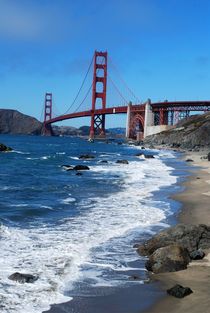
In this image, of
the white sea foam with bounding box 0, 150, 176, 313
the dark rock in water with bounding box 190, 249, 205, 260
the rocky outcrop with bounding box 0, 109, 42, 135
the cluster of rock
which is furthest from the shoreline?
the rocky outcrop with bounding box 0, 109, 42, 135

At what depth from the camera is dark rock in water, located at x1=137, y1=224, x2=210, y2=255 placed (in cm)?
1080

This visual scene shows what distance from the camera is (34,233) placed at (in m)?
12.8

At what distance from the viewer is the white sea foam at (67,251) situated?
8.14m

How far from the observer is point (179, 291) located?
7992 millimetres

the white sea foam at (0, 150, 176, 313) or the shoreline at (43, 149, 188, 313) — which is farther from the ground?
the white sea foam at (0, 150, 176, 313)

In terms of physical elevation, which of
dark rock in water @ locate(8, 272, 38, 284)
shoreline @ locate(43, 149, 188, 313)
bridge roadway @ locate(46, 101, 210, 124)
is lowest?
shoreline @ locate(43, 149, 188, 313)

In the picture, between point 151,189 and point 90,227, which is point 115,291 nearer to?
point 90,227

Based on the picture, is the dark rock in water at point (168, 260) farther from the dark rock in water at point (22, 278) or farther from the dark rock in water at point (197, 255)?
the dark rock in water at point (22, 278)

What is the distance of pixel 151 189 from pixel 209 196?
365 cm

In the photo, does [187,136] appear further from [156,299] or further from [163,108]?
[156,299]

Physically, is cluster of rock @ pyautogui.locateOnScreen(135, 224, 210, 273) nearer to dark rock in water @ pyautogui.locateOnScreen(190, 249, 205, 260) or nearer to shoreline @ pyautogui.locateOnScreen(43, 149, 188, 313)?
dark rock in water @ pyautogui.locateOnScreen(190, 249, 205, 260)

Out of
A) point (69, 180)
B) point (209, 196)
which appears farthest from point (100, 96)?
point (209, 196)

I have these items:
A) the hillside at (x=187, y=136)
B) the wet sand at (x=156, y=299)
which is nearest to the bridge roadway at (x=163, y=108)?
the hillside at (x=187, y=136)

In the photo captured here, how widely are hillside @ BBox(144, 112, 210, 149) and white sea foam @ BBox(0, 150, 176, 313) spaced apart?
199 feet
